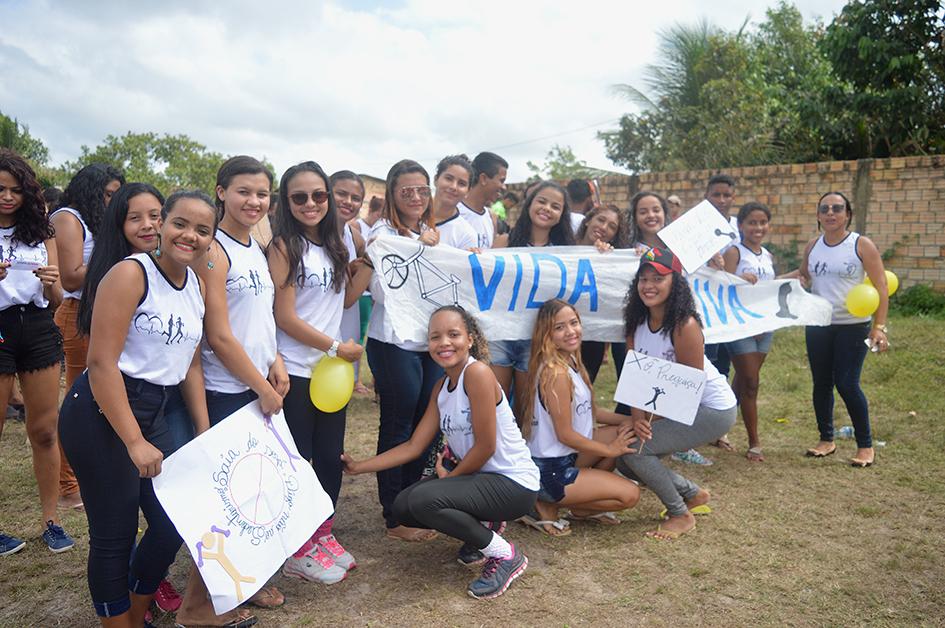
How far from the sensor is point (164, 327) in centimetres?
256

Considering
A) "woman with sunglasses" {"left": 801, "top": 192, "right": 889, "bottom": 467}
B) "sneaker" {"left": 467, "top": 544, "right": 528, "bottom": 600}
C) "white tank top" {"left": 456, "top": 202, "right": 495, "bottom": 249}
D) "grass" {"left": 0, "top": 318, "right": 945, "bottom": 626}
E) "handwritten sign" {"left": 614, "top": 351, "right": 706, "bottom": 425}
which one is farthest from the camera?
"woman with sunglasses" {"left": 801, "top": 192, "right": 889, "bottom": 467}

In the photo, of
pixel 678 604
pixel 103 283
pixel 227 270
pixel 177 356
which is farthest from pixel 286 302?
pixel 678 604

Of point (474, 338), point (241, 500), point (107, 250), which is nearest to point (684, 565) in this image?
point (474, 338)

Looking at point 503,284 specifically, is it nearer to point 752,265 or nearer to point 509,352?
point 509,352

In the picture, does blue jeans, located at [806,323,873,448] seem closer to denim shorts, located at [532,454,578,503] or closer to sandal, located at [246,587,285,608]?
denim shorts, located at [532,454,578,503]

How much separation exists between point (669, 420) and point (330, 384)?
201cm

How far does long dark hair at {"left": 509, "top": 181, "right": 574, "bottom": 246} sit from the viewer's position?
185 inches

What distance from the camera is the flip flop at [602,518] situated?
4.13m

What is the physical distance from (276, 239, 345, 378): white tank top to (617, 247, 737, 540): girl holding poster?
1851mm

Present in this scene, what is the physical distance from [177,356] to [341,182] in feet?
7.51

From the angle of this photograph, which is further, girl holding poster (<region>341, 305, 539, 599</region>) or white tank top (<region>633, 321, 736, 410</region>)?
white tank top (<region>633, 321, 736, 410</region>)

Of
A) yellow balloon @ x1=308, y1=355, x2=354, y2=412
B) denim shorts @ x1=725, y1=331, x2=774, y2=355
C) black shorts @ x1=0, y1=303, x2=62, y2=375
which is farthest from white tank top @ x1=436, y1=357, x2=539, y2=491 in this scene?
denim shorts @ x1=725, y1=331, x2=774, y2=355

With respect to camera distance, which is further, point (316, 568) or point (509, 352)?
point (509, 352)

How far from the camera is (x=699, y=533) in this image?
3.96 meters
